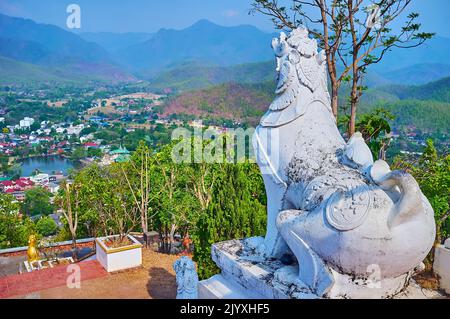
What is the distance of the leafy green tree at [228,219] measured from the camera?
6973 mm

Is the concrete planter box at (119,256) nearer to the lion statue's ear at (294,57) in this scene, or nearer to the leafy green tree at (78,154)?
the lion statue's ear at (294,57)

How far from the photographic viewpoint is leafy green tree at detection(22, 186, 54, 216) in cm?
2806

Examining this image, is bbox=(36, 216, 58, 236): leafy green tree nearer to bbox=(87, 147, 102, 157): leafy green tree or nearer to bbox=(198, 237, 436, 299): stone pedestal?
bbox=(87, 147, 102, 157): leafy green tree

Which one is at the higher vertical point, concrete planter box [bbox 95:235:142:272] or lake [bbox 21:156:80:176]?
concrete planter box [bbox 95:235:142:272]

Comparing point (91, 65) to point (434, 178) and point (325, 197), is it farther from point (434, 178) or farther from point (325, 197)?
point (325, 197)

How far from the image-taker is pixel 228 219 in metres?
7.09

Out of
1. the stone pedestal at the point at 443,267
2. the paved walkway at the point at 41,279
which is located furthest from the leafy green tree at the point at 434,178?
the paved walkway at the point at 41,279

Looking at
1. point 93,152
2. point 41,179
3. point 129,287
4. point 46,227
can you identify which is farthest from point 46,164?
point 129,287

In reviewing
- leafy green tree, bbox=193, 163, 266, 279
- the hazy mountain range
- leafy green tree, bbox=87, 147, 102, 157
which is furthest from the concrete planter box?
the hazy mountain range

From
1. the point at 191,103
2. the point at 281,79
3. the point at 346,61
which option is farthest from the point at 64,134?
the point at 281,79

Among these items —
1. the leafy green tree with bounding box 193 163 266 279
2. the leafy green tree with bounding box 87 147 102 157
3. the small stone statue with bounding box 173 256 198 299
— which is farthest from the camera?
the leafy green tree with bounding box 87 147 102 157

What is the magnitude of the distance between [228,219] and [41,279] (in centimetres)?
357

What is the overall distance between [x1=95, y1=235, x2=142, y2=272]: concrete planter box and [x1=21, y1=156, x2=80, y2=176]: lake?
39989mm

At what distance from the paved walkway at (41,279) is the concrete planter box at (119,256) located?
18cm
